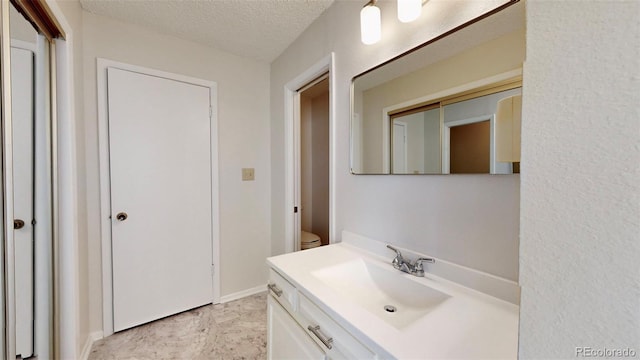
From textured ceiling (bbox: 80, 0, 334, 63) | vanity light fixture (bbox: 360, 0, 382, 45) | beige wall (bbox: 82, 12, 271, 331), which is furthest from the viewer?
beige wall (bbox: 82, 12, 271, 331)

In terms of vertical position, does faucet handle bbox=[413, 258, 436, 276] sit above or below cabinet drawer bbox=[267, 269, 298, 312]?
above

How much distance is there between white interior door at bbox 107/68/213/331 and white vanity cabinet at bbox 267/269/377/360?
122 cm

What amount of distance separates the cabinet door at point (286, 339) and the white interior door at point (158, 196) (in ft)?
4.01

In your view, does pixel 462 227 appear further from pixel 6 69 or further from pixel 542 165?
pixel 6 69

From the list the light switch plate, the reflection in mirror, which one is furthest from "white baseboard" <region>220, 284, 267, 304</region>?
the reflection in mirror

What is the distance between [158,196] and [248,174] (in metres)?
0.75

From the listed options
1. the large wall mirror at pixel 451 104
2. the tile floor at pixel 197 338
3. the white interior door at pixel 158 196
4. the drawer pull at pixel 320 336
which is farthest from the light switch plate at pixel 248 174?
the drawer pull at pixel 320 336

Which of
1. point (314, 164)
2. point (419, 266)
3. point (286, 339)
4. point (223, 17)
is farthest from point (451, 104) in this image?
point (314, 164)

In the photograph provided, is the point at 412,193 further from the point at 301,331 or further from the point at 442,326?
the point at 301,331

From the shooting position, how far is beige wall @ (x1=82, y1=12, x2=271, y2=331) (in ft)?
5.89

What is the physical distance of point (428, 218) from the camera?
43.3 inches

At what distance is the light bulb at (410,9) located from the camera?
105 centimetres

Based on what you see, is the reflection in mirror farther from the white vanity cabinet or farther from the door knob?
the door knob

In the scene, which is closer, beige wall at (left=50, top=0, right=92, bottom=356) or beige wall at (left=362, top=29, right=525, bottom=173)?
beige wall at (left=362, top=29, right=525, bottom=173)
